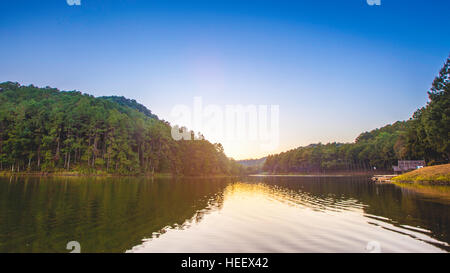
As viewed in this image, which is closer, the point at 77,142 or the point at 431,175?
the point at 431,175

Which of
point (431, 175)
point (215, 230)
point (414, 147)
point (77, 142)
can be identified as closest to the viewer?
point (215, 230)

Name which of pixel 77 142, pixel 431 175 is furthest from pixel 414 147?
pixel 77 142

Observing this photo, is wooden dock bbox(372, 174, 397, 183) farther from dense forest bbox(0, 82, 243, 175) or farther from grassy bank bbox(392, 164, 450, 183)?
dense forest bbox(0, 82, 243, 175)

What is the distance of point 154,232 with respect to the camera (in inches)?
524

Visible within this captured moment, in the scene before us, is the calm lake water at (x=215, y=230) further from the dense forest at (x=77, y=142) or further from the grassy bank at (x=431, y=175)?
the dense forest at (x=77, y=142)

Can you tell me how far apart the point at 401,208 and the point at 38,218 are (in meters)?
28.7

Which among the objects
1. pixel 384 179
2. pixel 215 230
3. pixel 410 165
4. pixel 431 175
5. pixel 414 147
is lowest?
pixel 384 179

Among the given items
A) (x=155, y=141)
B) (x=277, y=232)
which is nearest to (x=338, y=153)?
(x=155, y=141)

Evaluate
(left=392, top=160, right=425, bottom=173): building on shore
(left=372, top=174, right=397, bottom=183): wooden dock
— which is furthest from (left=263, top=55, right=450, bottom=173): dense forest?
(left=372, top=174, right=397, bottom=183): wooden dock

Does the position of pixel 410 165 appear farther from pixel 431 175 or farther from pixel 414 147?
pixel 431 175

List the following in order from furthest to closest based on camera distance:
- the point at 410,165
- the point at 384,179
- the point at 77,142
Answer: the point at 77,142
the point at 410,165
the point at 384,179

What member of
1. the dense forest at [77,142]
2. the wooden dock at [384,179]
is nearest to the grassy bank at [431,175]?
the wooden dock at [384,179]
